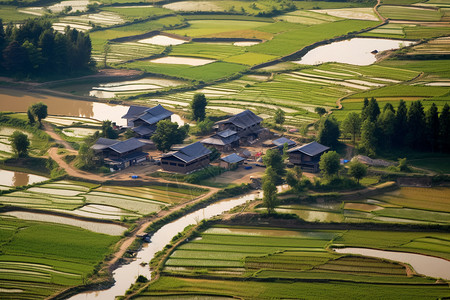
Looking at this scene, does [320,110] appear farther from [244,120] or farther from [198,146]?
[198,146]

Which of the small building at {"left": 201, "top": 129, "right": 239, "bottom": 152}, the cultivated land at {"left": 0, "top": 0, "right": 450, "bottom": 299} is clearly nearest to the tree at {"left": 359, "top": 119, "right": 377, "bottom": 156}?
the cultivated land at {"left": 0, "top": 0, "right": 450, "bottom": 299}

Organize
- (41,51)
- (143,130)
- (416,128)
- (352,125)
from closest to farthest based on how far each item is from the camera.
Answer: (416,128)
(352,125)
(143,130)
(41,51)

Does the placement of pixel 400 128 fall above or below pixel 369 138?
above

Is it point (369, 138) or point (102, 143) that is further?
point (102, 143)

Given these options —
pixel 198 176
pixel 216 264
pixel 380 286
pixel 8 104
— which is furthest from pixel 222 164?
pixel 8 104

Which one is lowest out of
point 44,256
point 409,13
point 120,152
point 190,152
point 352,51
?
point 44,256

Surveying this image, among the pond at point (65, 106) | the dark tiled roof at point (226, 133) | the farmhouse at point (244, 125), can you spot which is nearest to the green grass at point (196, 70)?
the pond at point (65, 106)

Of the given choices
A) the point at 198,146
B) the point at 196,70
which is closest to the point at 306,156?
the point at 198,146
